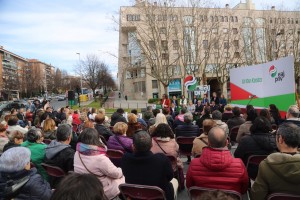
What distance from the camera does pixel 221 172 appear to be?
10.9 feet

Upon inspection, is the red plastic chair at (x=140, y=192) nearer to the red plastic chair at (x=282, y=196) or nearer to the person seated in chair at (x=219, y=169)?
the person seated in chair at (x=219, y=169)

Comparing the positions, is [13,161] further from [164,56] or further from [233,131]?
[164,56]

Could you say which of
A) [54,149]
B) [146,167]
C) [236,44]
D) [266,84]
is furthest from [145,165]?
[236,44]

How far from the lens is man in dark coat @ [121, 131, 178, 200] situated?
3.59 meters

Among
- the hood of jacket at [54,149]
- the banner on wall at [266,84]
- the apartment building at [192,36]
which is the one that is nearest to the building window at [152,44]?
the apartment building at [192,36]

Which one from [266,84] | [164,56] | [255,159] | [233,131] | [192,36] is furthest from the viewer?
[164,56]

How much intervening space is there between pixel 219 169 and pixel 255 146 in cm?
133

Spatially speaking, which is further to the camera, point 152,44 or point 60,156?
point 152,44

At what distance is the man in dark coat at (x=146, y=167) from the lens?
3590 millimetres

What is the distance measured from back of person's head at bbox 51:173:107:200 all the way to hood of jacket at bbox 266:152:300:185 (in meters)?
2.06

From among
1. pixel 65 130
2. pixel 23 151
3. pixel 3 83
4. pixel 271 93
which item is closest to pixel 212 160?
pixel 23 151

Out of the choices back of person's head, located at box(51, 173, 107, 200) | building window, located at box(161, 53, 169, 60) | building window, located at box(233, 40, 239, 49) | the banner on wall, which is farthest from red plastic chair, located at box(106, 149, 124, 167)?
building window, located at box(233, 40, 239, 49)

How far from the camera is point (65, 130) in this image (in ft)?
14.9

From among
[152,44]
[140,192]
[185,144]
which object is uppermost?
[152,44]
